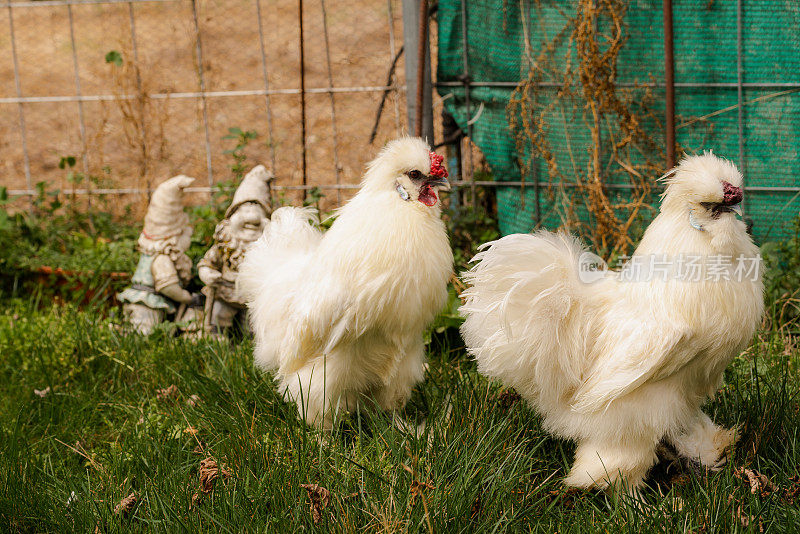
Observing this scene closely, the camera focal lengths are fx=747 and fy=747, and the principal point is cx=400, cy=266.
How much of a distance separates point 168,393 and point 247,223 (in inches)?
47.8

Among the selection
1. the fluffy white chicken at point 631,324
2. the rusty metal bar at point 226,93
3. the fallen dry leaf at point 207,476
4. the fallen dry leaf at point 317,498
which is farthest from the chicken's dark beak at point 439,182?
the rusty metal bar at point 226,93

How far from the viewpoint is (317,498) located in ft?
8.77

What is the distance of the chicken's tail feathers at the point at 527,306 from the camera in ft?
9.23

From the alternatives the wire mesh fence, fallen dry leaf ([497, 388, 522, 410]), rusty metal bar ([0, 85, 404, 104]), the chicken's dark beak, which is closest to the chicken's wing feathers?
fallen dry leaf ([497, 388, 522, 410])

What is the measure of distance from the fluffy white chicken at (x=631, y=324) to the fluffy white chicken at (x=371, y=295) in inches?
10.5

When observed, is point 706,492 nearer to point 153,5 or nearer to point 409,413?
point 409,413

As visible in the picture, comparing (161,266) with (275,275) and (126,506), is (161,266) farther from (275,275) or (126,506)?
(126,506)

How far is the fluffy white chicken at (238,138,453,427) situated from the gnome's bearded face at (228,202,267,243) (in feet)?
3.93

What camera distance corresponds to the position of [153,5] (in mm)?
10414

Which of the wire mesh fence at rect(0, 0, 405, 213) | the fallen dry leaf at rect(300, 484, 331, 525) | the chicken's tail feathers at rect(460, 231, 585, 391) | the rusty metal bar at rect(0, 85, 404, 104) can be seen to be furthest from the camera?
the wire mesh fence at rect(0, 0, 405, 213)

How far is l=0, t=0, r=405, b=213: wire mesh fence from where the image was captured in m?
7.84

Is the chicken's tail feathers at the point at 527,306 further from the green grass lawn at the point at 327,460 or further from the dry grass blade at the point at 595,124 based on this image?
the dry grass blade at the point at 595,124

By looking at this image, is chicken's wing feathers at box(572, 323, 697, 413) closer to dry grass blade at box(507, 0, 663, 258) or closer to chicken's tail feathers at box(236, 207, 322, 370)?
chicken's tail feathers at box(236, 207, 322, 370)

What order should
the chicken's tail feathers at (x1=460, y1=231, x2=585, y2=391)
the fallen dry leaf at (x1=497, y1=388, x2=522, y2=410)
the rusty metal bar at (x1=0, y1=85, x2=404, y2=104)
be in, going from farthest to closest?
the rusty metal bar at (x1=0, y1=85, x2=404, y2=104)
the fallen dry leaf at (x1=497, y1=388, x2=522, y2=410)
the chicken's tail feathers at (x1=460, y1=231, x2=585, y2=391)
